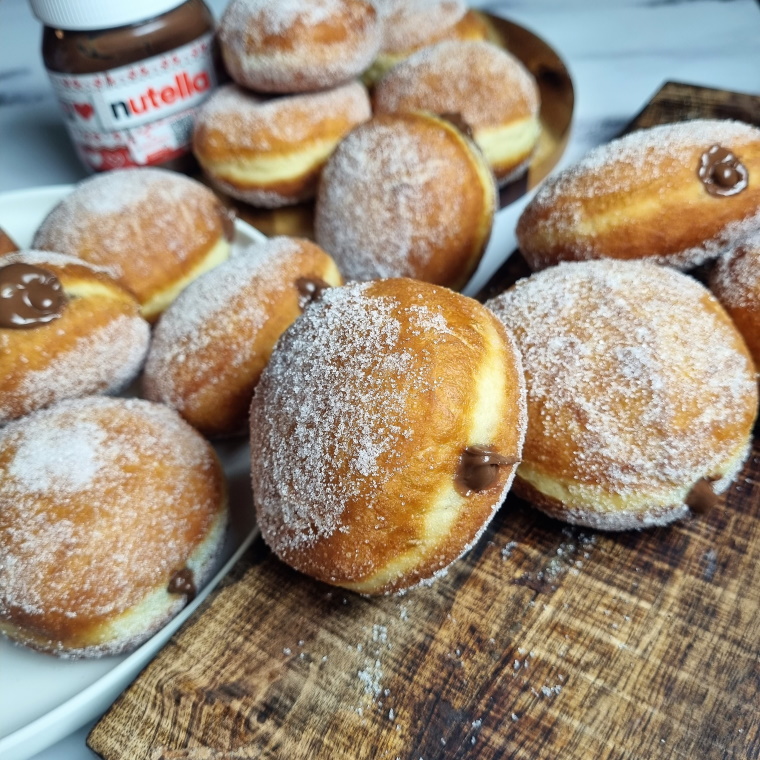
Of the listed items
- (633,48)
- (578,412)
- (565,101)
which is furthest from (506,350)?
(633,48)

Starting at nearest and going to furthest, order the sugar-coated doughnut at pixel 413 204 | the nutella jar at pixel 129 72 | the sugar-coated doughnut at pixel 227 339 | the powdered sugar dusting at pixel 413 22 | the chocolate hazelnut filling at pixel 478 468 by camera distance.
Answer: the chocolate hazelnut filling at pixel 478 468 → the sugar-coated doughnut at pixel 227 339 → the sugar-coated doughnut at pixel 413 204 → the nutella jar at pixel 129 72 → the powdered sugar dusting at pixel 413 22

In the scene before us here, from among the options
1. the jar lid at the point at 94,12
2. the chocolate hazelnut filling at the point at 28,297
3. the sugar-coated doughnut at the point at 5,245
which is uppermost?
the jar lid at the point at 94,12

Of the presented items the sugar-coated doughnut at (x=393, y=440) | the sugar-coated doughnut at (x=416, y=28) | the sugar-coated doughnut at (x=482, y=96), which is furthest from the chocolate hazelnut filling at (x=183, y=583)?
the sugar-coated doughnut at (x=416, y=28)

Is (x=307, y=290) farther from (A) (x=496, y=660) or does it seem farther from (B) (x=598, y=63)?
(B) (x=598, y=63)

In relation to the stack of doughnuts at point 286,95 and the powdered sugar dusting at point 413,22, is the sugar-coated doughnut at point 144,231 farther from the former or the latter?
the powdered sugar dusting at point 413,22

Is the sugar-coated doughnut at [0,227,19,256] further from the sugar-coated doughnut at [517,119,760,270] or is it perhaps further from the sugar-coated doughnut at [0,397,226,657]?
the sugar-coated doughnut at [517,119,760,270]

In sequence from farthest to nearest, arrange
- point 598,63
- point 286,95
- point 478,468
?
1. point 598,63
2. point 286,95
3. point 478,468

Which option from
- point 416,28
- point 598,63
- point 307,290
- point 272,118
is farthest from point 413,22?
point 307,290
